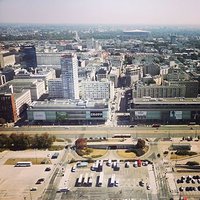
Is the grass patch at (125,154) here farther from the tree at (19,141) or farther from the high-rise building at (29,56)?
the high-rise building at (29,56)

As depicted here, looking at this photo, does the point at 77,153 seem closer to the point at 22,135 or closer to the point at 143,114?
the point at 22,135

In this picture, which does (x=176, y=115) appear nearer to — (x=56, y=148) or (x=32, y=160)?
(x=56, y=148)

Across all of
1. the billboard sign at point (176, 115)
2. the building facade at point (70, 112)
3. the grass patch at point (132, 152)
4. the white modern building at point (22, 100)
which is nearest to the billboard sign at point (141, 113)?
the billboard sign at point (176, 115)

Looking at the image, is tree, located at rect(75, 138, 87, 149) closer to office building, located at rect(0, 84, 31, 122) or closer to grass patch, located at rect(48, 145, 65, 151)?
grass patch, located at rect(48, 145, 65, 151)

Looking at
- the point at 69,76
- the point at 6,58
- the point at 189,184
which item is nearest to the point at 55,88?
the point at 69,76

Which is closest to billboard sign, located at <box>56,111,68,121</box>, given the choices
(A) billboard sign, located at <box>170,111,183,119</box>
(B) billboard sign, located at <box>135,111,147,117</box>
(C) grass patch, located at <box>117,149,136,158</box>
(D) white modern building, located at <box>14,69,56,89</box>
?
(B) billboard sign, located at <box>135,111,147,117</box>
